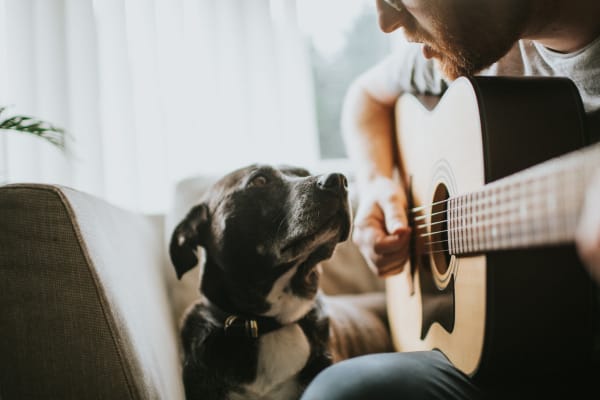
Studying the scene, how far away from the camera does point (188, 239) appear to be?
1.11 m

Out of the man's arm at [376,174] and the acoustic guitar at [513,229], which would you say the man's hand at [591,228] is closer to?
the acoustic guitar at [513,229]

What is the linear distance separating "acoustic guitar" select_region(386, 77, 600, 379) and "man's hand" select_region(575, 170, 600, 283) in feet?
0.05

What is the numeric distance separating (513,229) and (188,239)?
749mm

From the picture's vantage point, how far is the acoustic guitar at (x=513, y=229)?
547mm

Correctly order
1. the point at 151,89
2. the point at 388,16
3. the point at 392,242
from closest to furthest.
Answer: the point at 388,16 → the point at 392,242 → the point at 151,89

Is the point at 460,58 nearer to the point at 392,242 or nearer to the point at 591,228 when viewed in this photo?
the point at 392,242

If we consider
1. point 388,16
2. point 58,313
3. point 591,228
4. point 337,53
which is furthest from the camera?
point 337,53

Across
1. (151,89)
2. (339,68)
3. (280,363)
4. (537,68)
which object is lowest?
(280,363)

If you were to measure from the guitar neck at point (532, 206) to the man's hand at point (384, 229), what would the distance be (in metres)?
0.38

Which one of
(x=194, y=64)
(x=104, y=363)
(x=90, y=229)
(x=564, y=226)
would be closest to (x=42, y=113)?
(x=194, y=64)

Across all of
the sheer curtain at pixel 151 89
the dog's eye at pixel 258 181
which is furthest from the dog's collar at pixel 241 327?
the sheer curtain at pixel 151 89

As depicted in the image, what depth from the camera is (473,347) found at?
729 mm

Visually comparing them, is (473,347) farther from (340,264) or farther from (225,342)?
(340,264)

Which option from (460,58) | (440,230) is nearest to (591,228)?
(440,230)
